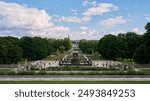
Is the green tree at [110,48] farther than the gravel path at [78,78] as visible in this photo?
Yes

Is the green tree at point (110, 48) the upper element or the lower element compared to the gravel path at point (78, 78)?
upper

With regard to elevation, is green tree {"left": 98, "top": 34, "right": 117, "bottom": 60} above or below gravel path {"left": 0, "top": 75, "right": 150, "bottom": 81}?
above

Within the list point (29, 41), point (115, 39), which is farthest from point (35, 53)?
point (115, 39)

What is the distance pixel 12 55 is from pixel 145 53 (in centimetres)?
2375

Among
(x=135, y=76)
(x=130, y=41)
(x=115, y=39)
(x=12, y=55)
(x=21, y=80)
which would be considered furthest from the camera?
(x=115, y=39)

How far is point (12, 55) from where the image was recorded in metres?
59.5

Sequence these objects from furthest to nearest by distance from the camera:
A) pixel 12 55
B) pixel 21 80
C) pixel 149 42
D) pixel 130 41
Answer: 1. pixel 130 41
2. pixel 12 55
3. pixel 149 42
4. pixel 21 80

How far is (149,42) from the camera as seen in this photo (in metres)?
50.7

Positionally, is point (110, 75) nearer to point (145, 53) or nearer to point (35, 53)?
point (145, 53)

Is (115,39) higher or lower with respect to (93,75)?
higher

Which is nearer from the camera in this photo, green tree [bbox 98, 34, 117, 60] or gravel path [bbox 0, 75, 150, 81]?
gravel path [bbox 0, 75, 150, 81]

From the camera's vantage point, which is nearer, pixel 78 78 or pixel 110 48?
pixel 78 78

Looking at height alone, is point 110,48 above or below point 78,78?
above

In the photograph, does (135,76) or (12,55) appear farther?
(12,55)
